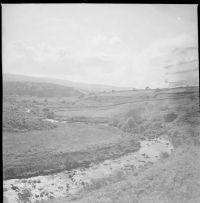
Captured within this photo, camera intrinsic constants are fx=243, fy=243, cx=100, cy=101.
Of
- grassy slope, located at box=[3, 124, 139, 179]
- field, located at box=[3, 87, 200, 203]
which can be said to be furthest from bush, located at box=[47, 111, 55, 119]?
grassy slope, located at box=[3, 124, 139, 179]

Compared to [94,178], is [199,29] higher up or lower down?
higher up

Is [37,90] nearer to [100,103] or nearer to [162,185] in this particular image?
[100,103]

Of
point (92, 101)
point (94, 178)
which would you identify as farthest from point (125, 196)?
point (92, 101)

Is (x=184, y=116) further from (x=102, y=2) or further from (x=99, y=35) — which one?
(x=102, y=2)

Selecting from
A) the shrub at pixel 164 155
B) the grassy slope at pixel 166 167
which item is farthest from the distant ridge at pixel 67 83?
the shrub at pixel 164 155

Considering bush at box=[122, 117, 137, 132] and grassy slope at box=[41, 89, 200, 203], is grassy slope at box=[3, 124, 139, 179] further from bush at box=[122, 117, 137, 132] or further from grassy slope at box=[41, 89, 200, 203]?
grassy slope at box=[41, 89, 200, 203]

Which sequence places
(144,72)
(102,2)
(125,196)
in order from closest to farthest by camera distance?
(125,196), (102,2), (144,72)
